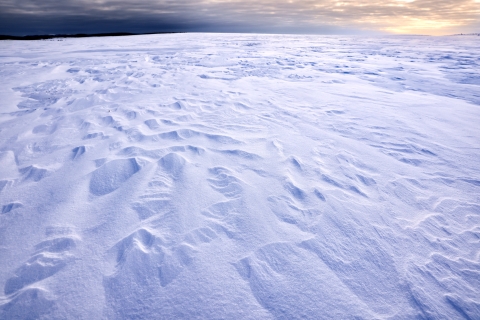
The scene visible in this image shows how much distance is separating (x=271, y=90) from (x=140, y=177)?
368 cm

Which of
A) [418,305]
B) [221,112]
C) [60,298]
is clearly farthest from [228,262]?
[221,112]

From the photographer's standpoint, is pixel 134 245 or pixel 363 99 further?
pixel 363 99

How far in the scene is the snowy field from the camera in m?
1.26

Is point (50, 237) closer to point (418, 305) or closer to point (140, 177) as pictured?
point (140, 177)

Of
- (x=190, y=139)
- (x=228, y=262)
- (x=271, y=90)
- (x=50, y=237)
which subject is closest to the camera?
(x=228, y=262)

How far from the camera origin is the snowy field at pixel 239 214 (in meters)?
1.26

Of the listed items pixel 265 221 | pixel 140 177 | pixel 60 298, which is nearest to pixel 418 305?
pixel 265 221

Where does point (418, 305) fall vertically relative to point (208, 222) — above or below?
below

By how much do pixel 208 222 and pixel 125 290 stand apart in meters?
0.63

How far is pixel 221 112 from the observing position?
3.66 meters

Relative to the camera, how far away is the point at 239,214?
175 cm

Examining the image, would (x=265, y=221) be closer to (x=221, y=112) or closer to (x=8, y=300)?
(x=8, y=300)

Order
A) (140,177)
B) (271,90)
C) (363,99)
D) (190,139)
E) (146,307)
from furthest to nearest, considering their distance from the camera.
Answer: (271,90) → (363,99) → (190,139) → (140,177) → (146,307)

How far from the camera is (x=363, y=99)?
4.42 metres
